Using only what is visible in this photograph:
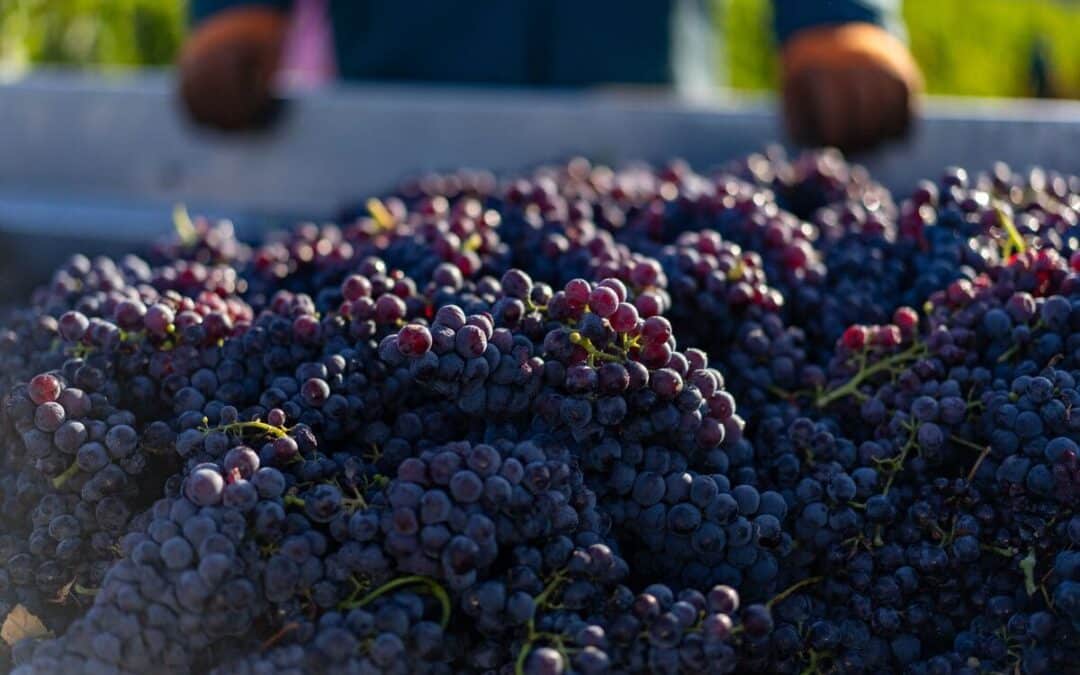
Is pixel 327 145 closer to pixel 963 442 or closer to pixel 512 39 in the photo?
pixel 512 39

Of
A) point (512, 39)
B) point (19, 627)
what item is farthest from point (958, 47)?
point (19, 627)

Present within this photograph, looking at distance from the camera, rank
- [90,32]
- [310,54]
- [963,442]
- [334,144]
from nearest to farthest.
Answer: [963,442], [334,144], [310,54], [90,32]

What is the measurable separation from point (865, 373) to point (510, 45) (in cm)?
191

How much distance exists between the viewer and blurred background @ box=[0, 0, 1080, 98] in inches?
165

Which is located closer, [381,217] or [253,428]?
[253,428]

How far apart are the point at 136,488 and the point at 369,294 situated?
250 millimetres

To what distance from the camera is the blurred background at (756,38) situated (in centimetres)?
420

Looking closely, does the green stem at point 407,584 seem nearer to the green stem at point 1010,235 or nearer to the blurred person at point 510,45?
the green stem at point 1010,235

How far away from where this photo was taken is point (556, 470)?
81 cm

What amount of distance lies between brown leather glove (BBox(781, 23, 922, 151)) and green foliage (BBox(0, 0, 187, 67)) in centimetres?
231

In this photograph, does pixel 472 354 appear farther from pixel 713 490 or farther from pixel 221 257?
pixel 221 257

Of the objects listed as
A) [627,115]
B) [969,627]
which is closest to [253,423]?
[969,627]

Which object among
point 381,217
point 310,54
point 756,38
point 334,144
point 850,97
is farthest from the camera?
point 756,38

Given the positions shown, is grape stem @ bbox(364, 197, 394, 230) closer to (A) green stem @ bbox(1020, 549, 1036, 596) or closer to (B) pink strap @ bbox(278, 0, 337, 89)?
(A) green stem @ bbox(1020, 549, 1036, 596)
